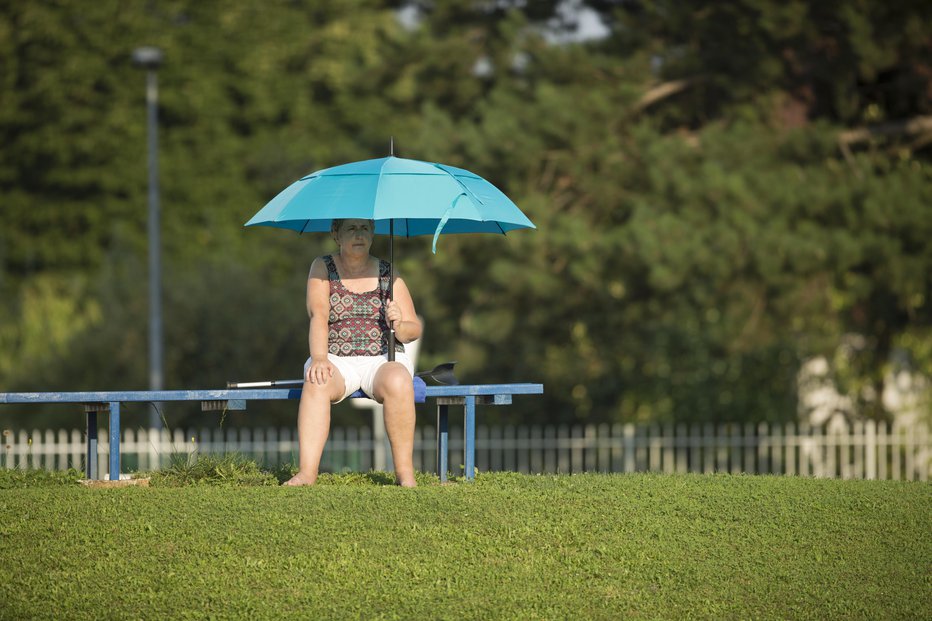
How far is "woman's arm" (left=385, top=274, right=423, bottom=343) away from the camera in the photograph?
8.02 meters

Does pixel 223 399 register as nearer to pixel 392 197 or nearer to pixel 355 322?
pixel 355 322

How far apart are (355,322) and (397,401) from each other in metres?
0.66

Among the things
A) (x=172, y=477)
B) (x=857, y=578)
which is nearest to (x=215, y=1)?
Result: (x=172, y=477)

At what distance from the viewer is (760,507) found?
26.0 ft

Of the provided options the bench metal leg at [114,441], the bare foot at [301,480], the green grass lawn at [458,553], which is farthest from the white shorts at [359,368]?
the bench metal leg at [114,441]

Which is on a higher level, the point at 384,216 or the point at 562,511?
the point at 384,216

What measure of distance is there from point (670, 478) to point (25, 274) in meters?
28.5

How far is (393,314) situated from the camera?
26.2 feet

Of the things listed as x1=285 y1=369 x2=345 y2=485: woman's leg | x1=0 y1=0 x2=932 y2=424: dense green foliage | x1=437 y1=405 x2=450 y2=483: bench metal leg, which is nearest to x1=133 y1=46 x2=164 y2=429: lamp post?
x1=0 y1=0 x2=932 y2=424: dense green foliage

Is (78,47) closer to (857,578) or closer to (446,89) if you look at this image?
(446,89)

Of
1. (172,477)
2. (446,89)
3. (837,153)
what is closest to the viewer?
(172,477)

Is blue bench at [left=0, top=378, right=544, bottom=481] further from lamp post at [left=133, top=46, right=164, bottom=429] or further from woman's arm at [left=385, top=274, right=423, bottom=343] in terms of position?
lamp post at [left=133, top=46, right=164, bottom=429]

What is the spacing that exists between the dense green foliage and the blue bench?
692cm

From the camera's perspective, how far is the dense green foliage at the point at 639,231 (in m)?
15.3
